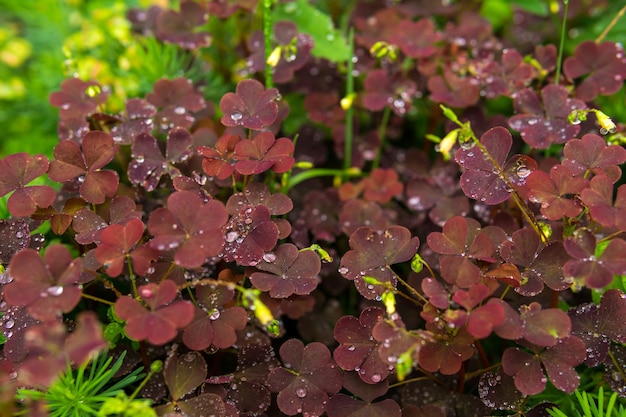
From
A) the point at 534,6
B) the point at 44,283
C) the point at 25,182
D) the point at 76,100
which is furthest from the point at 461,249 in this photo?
the point at 534,6

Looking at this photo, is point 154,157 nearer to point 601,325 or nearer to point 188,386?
point 188,386

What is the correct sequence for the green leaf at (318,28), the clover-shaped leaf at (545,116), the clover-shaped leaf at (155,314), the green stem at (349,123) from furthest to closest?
the green leaf at (318,28), the green stem at (349,123), the clover-shaped leaf at (545,116), the clover-shaped leaf at (155,314)

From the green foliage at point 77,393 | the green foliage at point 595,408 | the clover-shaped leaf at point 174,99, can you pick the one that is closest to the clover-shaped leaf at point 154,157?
the clover-shaped leaf at point 174,99

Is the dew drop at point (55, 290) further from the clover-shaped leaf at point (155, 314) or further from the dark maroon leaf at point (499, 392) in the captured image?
the dark maroon leaf at point (499, 392)

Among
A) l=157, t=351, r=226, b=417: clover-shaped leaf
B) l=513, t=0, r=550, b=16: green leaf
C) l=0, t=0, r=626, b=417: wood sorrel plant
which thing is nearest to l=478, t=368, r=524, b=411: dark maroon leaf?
l=0, t=0, r=626, b=417: wood sorrel plant

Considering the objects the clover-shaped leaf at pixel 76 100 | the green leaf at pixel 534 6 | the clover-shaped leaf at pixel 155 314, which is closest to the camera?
the clover-shaped leaf at pixel 155 314
